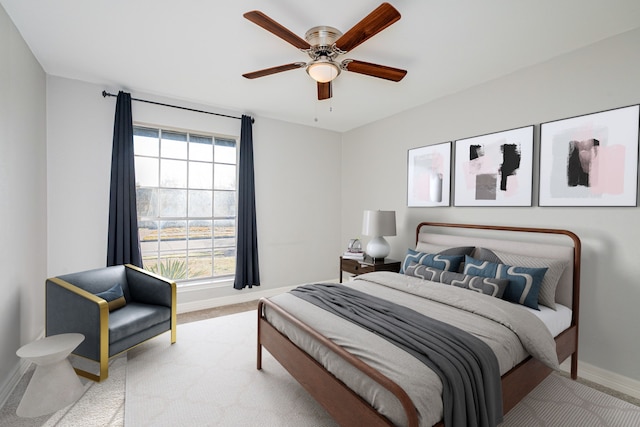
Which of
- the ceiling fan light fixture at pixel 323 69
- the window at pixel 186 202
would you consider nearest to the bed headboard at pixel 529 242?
the ceiling fan light fixture at pixel 323 69

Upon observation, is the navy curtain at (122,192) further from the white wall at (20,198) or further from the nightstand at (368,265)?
the nightstand at (368,265)

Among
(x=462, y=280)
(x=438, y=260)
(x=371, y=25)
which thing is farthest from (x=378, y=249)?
(x=371, y=25)

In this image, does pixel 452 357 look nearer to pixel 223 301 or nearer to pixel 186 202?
pixel 223 301

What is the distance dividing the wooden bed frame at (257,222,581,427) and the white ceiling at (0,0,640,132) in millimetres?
1629

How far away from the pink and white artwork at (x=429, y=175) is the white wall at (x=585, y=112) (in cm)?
12

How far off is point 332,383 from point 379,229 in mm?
2377

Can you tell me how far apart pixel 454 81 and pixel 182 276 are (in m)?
4.11

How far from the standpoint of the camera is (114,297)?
278 centimetres

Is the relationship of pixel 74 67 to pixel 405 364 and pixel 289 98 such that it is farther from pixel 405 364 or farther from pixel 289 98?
pixel 405 364

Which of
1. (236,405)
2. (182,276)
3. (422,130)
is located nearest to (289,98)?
(422,130)

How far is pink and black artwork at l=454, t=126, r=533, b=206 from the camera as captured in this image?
2.91 meters

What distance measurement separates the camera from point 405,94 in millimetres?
3613

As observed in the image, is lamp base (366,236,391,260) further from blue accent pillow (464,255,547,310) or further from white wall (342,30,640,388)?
blue accent pillow (464,255,547,310)

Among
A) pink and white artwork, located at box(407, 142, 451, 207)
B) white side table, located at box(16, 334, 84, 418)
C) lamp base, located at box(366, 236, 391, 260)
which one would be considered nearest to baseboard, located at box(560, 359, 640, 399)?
pink and white artwork, located at box(407, 142, 451, 207)
